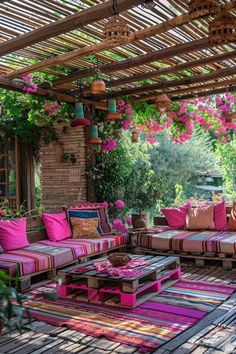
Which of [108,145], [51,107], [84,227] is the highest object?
[51,107]

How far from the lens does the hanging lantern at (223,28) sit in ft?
10.3

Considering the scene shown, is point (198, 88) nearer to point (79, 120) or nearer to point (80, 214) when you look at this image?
point (79, 120)

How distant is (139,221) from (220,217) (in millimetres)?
1301

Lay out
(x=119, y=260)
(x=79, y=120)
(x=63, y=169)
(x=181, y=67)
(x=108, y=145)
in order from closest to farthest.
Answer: (x=119, y=260), (x=181, y=67), (x=79, y=120), (x=108, y=145), (x=63, y=169)

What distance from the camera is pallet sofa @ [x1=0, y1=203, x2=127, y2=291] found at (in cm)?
467

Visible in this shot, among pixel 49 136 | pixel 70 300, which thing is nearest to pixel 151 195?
pixel 49 136

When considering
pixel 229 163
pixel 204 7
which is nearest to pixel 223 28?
pixel 204 7

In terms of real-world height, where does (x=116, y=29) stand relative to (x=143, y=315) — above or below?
above

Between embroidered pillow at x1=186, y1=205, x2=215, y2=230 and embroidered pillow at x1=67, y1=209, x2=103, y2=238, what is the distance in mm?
1421

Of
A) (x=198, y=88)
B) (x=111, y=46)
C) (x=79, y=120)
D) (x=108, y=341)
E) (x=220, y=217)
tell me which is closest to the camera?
(x=108, y=341)

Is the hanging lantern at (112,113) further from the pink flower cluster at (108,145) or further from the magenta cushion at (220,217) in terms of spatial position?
the magenta cushion at (220,217)

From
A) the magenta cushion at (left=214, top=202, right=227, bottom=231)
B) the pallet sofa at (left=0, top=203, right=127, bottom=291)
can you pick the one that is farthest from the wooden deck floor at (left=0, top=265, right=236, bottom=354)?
the magenta cushion at (left=214, top=202, right=227, bottom=231)

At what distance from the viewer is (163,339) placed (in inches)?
130

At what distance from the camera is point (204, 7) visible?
2.77m
